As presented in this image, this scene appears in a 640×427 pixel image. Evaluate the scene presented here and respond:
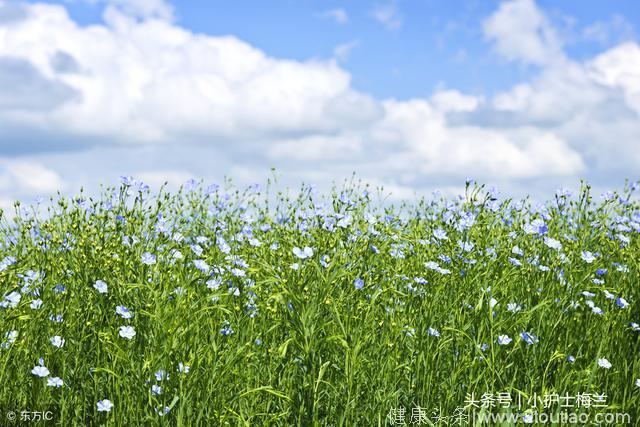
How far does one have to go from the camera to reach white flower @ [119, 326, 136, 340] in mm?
3588

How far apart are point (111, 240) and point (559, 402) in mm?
2559

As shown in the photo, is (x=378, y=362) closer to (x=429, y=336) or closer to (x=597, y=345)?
(x=429, y=336)

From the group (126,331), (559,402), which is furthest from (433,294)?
(126,331)

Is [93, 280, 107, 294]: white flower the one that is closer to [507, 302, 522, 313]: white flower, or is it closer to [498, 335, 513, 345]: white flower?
[498, 335, 513, 345]: white flower

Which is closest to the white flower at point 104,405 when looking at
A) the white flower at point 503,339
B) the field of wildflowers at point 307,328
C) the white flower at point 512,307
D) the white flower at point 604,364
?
the field of wildflowers at point 307,328

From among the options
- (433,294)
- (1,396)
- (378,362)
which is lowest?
(1,396)

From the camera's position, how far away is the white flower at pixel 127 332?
359 cm

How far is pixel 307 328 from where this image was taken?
3.32 m

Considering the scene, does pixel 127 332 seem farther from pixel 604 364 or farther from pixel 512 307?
pixel 604 364

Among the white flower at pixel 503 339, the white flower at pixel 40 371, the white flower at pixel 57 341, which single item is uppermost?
the white flower at pixel 503 339

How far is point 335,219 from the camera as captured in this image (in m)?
4.43

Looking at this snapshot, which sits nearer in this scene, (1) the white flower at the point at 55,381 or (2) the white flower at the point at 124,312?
(2) the white flower at the point at 124,312

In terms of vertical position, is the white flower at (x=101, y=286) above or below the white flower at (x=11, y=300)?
above

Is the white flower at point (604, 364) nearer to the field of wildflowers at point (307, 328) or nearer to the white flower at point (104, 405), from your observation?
the field of wildflowers at point (307, 328)
